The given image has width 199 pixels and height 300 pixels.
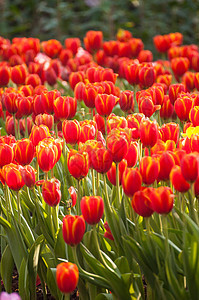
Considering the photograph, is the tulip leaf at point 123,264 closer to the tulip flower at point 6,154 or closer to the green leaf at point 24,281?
the green leaf at point 24,281

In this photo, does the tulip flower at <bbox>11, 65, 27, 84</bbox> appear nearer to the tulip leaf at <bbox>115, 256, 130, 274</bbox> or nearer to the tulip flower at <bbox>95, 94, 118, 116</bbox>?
the tulip flower at <bbox>95, 94, 118, 116</bbox>

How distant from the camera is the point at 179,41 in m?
3.95

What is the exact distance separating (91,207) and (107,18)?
5.77m

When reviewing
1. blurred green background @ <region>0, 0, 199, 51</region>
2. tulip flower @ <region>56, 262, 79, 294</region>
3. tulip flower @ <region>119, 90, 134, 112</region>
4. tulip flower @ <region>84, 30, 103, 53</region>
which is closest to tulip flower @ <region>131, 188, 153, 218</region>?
tulip flower @ <region>56, 262, 79, 294</region>

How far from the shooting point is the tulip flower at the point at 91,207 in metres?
1.29

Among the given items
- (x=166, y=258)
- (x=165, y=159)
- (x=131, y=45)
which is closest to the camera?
(x=166, y=258)

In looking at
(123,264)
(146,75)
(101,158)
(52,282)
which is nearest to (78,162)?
(101,158)

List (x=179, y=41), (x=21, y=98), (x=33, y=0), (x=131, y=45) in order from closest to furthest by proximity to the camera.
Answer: (x=21, y=98)
(x=131, y=45)
(x=179, y=41)
(x=33, y=0)

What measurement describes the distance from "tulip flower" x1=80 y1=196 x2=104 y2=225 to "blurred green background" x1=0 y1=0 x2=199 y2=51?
544cm

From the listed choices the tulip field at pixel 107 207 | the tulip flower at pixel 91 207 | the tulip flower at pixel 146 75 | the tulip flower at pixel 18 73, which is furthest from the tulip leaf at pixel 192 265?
the tulip flower at pixel 18 73

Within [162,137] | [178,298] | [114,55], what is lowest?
[114,55]

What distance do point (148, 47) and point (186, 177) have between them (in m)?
5.85

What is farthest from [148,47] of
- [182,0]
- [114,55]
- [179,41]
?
[114,55]

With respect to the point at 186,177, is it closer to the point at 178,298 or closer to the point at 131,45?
the point at 178,298
